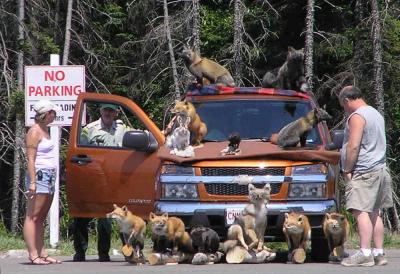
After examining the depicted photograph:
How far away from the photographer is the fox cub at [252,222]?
10.6 m

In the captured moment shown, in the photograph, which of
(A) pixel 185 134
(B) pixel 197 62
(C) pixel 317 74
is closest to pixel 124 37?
(C) pixel 317 74

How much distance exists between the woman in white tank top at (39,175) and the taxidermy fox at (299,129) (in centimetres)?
264

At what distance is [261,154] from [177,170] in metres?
0.95

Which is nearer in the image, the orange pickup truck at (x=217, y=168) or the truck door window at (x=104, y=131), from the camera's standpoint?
the orange pickup truck at (x=217, y=168)

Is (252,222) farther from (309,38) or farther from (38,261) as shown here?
(309,38)

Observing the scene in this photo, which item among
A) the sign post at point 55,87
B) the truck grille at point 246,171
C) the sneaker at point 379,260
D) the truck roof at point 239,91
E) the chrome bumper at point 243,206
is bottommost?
the sneaker at point 379,260

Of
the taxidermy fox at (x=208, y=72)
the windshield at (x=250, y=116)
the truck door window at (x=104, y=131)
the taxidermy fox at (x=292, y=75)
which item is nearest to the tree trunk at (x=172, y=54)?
the taxidermy fox at (x=208, y=72)

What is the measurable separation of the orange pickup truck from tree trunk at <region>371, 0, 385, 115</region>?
12227 mm

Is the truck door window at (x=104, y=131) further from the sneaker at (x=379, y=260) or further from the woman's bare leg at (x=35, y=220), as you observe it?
the sneaker at (x=379, y=260)

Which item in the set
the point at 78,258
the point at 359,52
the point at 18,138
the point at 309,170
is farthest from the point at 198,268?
the point at 359,52

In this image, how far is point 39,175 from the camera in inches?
460

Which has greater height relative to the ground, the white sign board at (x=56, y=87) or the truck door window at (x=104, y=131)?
the white sign board at (x=56, y=87)

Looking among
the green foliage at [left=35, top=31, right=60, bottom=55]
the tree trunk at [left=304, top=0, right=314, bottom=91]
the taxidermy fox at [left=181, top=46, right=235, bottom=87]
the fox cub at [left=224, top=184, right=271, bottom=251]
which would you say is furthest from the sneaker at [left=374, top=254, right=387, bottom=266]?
the green foliage at [left=35, top=31, right=60, bottom=55]

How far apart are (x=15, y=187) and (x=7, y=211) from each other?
396 centimetres
